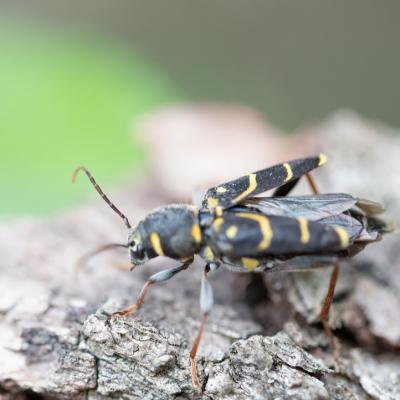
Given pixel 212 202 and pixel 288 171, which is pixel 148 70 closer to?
pixel 288 171

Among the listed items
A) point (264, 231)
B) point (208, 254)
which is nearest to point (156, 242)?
point (208, 254)

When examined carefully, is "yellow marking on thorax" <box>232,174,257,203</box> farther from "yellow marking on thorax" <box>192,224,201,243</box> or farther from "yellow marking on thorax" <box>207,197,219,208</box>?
"yellow marking on thorax" <box>192,224,201,243</box>

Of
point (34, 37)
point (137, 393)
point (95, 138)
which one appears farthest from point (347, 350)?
point (34, 37)

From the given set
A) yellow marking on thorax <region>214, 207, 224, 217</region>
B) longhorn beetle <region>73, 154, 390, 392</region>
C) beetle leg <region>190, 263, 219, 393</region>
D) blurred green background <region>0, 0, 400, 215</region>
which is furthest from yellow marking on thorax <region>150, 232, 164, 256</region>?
blurred green background <region>0, 0, 400, 215</region>

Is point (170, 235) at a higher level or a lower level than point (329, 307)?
higher

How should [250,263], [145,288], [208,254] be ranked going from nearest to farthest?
[145,288] → [250,263] → [208,254]

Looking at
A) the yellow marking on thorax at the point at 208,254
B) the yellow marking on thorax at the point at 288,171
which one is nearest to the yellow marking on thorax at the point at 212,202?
the yellow marking on thorax at the point at 208,254

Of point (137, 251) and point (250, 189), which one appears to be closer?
point (137, 251)
